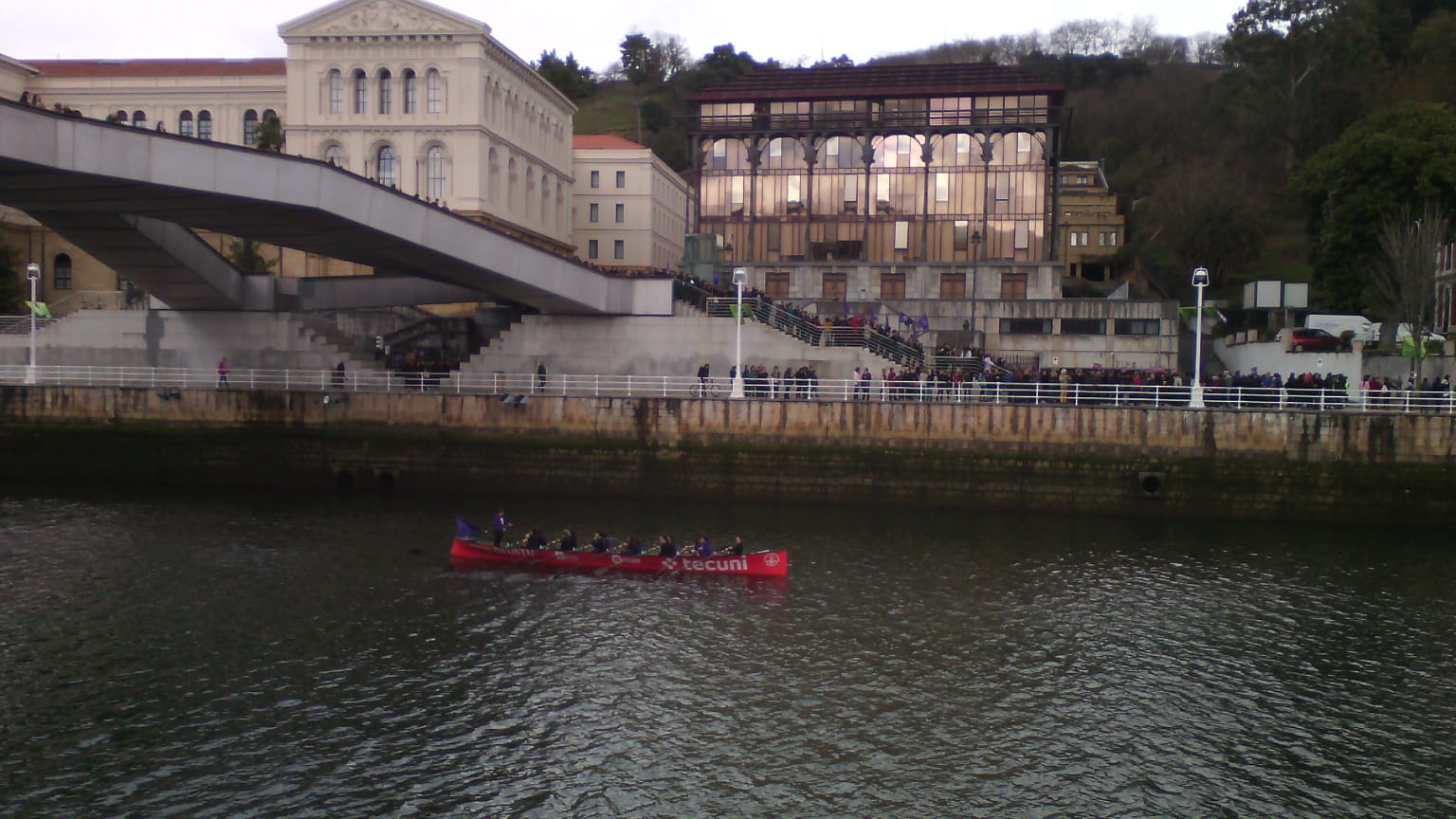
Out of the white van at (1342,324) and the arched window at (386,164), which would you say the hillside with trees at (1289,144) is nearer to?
the white van at (1342,324)

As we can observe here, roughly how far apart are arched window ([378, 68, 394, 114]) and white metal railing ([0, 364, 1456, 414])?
97.4 ft

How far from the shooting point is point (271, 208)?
40500mm

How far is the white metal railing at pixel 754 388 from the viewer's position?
1610 inches

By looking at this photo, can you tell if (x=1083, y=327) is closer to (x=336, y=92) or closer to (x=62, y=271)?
(x=336, y=92)

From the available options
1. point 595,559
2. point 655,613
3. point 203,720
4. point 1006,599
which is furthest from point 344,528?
point 1006,599

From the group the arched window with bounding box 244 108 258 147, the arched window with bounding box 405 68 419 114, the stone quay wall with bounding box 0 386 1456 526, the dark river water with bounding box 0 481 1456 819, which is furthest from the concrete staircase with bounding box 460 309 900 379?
the arched window with bounding box 244 108 258 147

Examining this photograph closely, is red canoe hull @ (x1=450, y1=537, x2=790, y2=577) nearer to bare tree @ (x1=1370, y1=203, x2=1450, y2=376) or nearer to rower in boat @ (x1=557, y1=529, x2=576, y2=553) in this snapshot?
rower in boat @ (x1=557, y1=529, x2=576, y2=553)

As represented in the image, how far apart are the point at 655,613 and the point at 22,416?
109ft

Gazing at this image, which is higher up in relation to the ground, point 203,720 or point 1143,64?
point 1143,64

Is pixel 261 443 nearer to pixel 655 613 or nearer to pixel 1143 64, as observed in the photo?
pixel 655 613

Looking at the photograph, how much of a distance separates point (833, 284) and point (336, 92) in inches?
1387

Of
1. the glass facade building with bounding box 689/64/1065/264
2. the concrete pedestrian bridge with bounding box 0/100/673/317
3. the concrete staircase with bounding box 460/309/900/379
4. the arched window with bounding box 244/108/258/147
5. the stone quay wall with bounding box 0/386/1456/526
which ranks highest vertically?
the arched window with bounding box 244/108/258/147

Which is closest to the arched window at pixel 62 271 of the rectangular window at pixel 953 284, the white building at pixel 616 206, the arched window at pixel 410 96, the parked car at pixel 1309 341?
the arched window at pixel 410 96

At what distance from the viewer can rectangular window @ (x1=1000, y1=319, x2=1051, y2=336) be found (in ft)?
193
